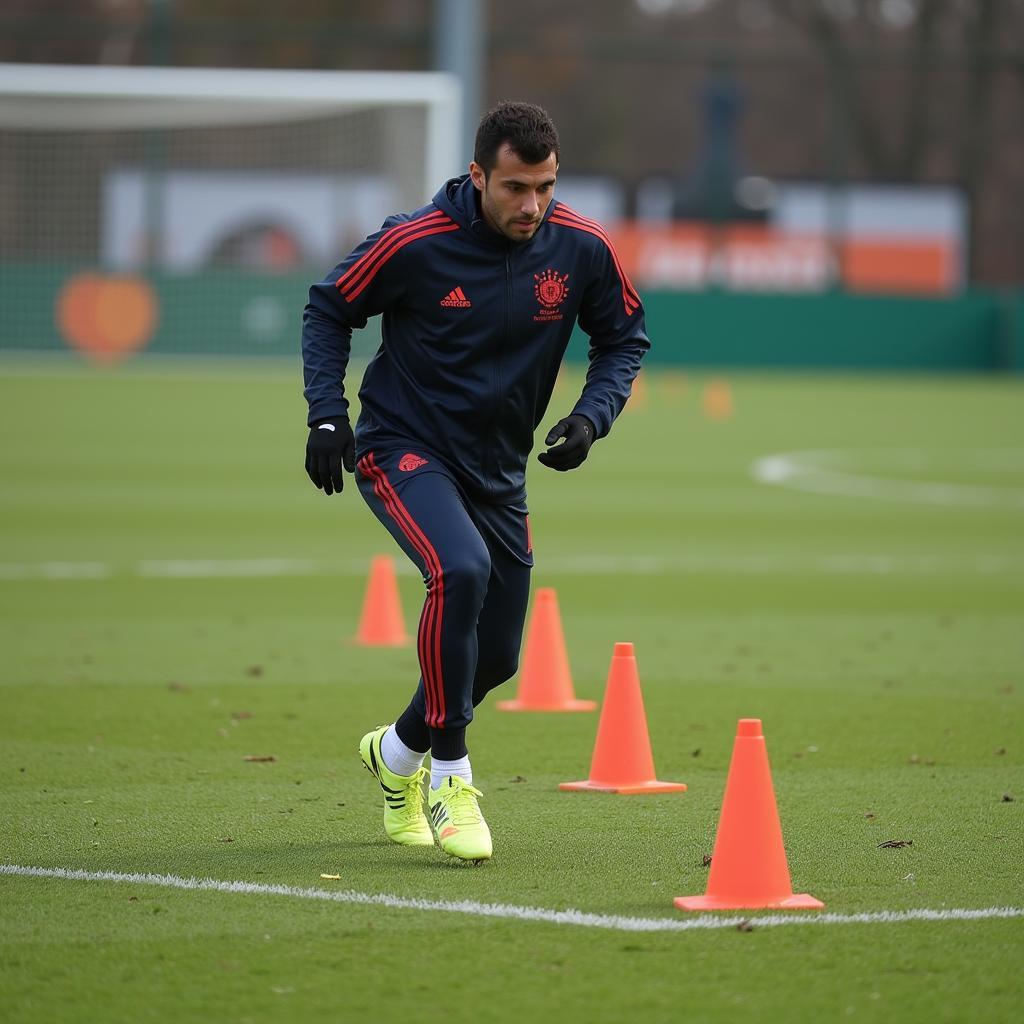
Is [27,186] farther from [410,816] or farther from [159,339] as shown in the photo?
[410,816]

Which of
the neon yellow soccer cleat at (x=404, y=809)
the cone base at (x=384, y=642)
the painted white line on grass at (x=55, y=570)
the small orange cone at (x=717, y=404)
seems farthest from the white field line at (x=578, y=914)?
the small orange cone at (x=717, y=404)

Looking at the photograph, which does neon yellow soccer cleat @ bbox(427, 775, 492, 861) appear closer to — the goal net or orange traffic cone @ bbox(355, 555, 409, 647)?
orange traffic cone @ bbox(355, 555, 409, 647)

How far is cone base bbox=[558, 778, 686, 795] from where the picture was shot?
23.9 ft

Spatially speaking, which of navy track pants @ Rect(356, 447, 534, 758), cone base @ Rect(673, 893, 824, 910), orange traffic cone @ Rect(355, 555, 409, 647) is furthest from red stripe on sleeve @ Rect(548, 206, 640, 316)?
orange traffic cone @ Rect(355, 555, 409, 647)

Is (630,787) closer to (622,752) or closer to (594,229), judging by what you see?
(622,752)

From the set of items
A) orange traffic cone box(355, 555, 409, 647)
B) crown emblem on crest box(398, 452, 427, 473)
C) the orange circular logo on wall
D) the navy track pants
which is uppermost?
crown emblem on crest box(398, 452, 427, 473)

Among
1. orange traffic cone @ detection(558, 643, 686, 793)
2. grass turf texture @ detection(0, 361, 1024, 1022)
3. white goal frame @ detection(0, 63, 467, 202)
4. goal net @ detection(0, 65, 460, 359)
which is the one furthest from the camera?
goal net @ detection(0, 65, 460, 359)

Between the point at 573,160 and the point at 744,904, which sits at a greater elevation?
the point at 744,904

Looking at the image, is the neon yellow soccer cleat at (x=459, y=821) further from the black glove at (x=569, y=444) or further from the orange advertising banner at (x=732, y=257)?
the orange advertising banner at (x=732, y=257)

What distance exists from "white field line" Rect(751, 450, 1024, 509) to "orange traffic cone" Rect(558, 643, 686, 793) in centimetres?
1245

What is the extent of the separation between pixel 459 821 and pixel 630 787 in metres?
1.27

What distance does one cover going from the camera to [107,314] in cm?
3244

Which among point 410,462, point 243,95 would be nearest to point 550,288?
point 410,462

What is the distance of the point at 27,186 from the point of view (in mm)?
27688
